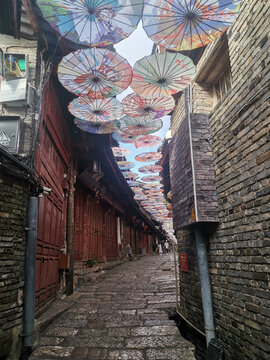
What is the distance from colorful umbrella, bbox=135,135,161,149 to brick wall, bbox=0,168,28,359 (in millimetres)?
4970

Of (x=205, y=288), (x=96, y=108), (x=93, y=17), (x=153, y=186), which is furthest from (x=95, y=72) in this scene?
(x=153, y=186)

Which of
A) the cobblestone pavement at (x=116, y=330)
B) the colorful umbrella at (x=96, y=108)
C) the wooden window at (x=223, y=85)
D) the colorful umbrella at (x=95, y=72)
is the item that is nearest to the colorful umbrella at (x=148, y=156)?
the colorful umbrella at (x=96, y=108)

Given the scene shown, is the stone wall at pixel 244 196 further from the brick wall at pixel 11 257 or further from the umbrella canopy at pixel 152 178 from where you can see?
the umbrella canopy at pixel 152 178

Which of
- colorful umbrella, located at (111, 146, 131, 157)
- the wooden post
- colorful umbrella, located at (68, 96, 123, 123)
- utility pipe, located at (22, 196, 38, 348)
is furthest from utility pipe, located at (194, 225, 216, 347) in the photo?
colorful umbrella, located at (111, 146, 131, 157)

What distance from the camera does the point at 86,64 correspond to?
521 cm

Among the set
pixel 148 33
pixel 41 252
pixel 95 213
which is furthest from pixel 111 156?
pixel 148 33

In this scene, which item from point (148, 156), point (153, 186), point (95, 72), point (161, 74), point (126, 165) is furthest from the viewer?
point (153, 186)

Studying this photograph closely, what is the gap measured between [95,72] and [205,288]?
16.4ft

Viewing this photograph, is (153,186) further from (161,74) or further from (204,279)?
(161,74)

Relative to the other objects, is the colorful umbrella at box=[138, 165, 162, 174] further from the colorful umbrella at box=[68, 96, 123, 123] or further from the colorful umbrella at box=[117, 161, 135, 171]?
the colorful umbrella at box=[68, 96, 123, 123]

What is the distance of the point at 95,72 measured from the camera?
17.7ft

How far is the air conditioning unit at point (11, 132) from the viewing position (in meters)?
5.19

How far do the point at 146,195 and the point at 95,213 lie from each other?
5.19 m

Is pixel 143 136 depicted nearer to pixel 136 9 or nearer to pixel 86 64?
pixel 86 64
